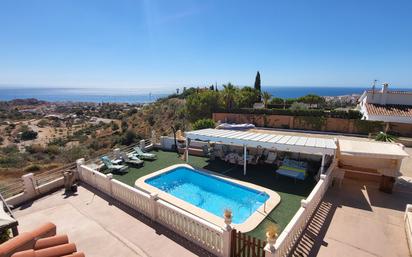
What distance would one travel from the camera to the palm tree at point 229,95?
28889 mm

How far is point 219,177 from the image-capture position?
11344 millimetres

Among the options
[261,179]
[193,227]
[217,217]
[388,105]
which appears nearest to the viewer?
[193,227]

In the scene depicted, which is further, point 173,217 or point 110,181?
point 110,181

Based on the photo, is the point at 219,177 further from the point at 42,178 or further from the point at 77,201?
the point at 42,178

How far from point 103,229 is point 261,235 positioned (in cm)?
487

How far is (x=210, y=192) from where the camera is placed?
423 inches

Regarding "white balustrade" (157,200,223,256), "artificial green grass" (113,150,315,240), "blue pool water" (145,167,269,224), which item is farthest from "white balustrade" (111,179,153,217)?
"blue pool water" (145,167,269,224)

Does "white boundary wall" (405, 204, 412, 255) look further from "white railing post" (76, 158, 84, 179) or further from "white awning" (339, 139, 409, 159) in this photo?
"white railing post" (76, 158, 84, 179)

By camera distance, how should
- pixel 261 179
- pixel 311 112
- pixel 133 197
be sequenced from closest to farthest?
pixel 133 197, pixel 261 179, pixel 311 112

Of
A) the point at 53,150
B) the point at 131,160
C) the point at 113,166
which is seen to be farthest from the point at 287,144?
the point at 53,150

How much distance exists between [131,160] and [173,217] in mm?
7416

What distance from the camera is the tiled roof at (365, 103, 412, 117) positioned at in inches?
776

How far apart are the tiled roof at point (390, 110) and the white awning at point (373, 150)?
42.1ft

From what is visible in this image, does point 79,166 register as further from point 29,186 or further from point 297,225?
point 297,225
